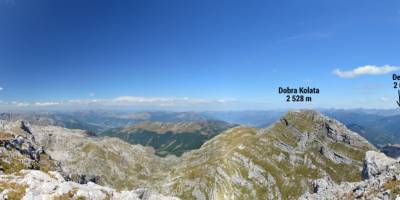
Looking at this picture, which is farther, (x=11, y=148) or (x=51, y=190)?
(x=11, y=148)

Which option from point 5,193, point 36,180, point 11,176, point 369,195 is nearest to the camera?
point 5,193

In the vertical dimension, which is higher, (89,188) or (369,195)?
(89,188)

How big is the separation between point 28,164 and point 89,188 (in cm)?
7677

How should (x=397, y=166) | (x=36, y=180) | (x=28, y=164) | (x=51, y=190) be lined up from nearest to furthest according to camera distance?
(x=51, y=190)
(x=36, y=180)
(x=397, y=166)
(x=28, y=164)

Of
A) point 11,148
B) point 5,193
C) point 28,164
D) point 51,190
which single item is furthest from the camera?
point 11,148

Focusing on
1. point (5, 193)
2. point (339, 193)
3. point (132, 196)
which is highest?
point (5, 193)

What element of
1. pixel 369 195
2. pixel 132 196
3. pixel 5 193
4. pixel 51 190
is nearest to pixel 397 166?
pixel 369 195

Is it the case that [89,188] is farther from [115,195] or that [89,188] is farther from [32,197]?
[32,197]

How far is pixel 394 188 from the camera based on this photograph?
70438 mm

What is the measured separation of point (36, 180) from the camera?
67312 millimetres

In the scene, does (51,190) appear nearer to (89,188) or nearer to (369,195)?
(89,188)

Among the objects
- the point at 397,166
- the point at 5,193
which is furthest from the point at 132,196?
the point at 397,166

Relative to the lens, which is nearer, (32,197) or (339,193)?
(32,197)

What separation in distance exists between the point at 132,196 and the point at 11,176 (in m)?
27.4
